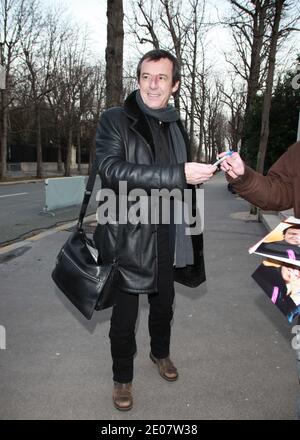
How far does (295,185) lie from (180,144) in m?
0.87

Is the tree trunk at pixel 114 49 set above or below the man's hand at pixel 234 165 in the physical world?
above

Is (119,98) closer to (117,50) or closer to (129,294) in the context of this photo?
(117,50)

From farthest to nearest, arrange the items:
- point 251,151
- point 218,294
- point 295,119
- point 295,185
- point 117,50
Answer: point 251,151
point 295,119
point 117,50
point 218,294
point 295,185

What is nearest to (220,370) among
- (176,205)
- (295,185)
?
(176,205)

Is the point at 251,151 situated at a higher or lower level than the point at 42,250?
higher

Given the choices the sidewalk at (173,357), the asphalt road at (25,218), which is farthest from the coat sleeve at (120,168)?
the asphalt road at (25,218)

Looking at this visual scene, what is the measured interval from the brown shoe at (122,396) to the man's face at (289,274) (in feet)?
4.67

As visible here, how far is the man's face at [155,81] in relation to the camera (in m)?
2.42

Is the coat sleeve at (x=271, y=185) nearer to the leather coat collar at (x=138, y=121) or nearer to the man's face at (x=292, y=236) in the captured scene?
the man's face at (x=292, y=236)

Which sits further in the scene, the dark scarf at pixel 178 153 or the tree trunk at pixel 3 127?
the tree trunk at pixel 3 127

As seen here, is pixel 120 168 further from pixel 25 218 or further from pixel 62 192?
pixel 62 192

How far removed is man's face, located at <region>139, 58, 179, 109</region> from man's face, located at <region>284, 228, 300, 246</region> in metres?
1.17
